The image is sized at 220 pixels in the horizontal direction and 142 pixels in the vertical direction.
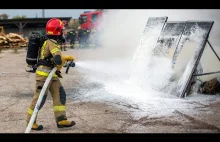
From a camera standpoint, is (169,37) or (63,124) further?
(169,37)

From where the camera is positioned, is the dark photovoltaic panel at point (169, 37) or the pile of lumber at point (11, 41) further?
the pile of lumber at point (11, 41)

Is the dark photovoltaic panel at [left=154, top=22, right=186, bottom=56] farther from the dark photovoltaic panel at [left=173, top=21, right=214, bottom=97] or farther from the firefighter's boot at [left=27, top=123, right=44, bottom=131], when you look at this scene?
the firefighter's boot at [left=27, top=123, right=44, bottom=131]

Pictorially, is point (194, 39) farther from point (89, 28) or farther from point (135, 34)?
point (89, 28)

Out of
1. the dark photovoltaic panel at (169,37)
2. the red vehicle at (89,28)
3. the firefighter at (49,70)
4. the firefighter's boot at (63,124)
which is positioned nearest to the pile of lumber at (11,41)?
the red vehicle at (89,28)

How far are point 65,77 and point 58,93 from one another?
4200 mm

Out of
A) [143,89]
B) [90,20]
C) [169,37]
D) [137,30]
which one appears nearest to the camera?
[143,89]

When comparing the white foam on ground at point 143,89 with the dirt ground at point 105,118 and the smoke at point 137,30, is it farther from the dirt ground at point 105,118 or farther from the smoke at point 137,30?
the smoke at point 137,30

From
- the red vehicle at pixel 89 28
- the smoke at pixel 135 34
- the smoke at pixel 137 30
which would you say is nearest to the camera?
the smoke at pixel 135 34

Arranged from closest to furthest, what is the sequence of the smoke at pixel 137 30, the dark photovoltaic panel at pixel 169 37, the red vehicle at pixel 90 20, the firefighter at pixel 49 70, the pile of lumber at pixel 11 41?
the firefighter at pixel 49 70, the dark photovoltaic panel at pixel 169 37, the smoke at pixel 137 30, the pile of lumber at pixel 11 41, the red vehicle at pixel 90 20

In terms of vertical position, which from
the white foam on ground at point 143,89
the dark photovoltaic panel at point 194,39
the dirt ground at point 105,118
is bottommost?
the dirt ground at point 105,118

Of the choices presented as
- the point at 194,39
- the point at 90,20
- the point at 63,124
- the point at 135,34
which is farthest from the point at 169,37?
the point at 90,20

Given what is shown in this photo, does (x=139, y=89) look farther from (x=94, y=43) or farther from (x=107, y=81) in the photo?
(x=94, y=43)

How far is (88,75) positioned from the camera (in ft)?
28.2
